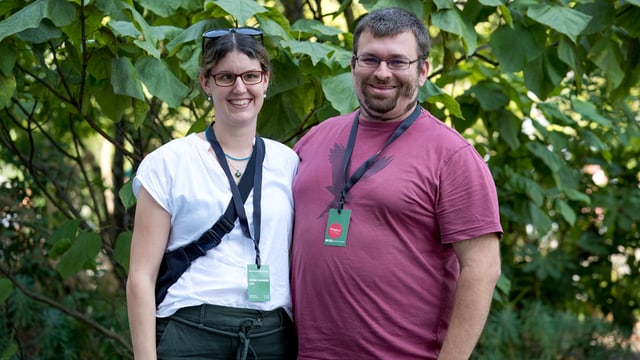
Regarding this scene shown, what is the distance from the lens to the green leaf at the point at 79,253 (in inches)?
159

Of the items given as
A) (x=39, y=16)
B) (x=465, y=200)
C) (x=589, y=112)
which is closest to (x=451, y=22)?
(x=465, y=200)

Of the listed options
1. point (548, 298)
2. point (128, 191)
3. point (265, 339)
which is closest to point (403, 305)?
point (265, 339)

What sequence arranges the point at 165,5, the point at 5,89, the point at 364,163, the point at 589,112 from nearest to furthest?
1. the point at 364,163
2. the point at 5,89
3. the point at 165,5
4. the point at 589,112

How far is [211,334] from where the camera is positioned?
2.62 m

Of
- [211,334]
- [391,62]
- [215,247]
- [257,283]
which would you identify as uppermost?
[391,62]

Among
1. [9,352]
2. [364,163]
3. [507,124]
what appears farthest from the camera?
[9,352]

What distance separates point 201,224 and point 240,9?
84 centimetres

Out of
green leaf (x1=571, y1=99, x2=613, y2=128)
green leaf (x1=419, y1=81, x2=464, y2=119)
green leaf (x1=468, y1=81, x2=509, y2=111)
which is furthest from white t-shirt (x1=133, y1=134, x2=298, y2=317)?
green leaf (x1=571, y1=99, x2=613, y2=128)

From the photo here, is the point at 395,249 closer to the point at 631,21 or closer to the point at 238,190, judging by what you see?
the point at 238,190

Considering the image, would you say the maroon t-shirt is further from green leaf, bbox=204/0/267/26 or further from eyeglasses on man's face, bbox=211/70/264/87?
green leaf, bbox=204/0/267/26

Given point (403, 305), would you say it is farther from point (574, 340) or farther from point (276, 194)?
point (574, 340)

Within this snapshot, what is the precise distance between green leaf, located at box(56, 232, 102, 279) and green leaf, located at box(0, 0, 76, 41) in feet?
4.37

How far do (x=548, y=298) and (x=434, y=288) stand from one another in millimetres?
5225

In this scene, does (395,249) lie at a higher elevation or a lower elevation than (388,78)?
lower
